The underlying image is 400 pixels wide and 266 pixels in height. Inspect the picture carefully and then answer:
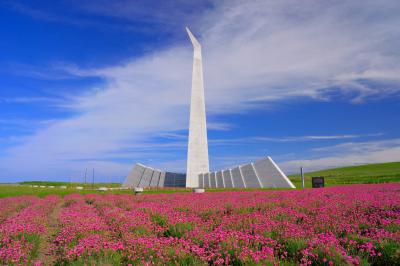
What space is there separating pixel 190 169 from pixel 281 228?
97.8ft

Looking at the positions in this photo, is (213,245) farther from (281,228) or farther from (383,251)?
(383,251)

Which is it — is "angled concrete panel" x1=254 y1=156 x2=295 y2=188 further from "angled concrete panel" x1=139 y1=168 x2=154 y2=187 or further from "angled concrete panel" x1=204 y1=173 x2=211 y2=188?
"angled concrete panel" x1=139 y1=168 x2=154 y2=187

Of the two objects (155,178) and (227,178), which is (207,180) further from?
(155,178)

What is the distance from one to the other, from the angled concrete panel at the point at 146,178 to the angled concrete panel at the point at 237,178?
1229 centimetres

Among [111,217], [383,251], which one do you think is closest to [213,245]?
[383,251]

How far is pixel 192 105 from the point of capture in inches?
1502

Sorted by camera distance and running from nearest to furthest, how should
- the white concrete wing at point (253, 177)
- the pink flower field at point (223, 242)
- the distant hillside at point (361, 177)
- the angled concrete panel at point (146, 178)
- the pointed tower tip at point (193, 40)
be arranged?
the pink flower field at point (223, 242) < the white concrete wing at point (253, 177) < the distant hillside at point (361, 177) < the angled concrete panel at point (146, 178) < the pointed tower tip at point (193, 40)

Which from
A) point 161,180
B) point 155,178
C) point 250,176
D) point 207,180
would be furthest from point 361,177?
point 155,178

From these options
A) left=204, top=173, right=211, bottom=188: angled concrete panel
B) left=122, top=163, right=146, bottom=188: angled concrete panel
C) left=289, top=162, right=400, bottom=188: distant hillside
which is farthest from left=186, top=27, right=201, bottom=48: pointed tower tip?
left=289, top=162, right=400, bottom=188: distant hillside

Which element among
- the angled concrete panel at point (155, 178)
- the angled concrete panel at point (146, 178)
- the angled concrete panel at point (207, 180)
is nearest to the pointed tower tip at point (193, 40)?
the angled concrete panel at point (207, 180)

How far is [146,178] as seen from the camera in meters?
41.1

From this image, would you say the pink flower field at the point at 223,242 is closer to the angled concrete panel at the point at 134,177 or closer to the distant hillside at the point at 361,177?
the distant hillside at the point at 361,177

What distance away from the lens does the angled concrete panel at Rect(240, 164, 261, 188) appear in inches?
1192

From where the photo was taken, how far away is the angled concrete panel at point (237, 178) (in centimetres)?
3192
